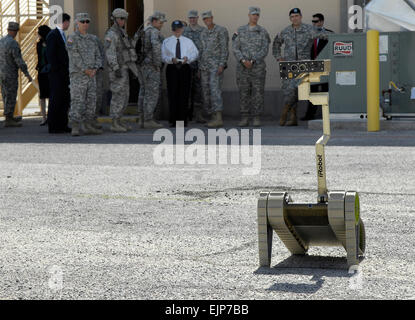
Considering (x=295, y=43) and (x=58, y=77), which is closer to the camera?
(x=58, y=77)

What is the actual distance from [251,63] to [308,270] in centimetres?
1112

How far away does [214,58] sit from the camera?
16578 mm

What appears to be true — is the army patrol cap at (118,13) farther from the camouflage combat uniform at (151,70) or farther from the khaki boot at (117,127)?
the khaki boot at (117,127)

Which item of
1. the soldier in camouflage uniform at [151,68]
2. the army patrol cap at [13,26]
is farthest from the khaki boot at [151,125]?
the army patrol cap at [13,26]

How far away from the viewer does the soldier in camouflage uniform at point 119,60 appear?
1504cm

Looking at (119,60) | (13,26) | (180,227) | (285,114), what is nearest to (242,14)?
(285,114)

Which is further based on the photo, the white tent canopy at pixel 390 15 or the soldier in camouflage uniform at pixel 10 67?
the soldier in camouflage uniform at pixel 10 67

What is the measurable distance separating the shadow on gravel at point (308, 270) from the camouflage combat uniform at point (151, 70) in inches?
430

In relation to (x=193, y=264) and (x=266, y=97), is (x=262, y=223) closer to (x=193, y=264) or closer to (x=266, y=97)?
(x=193, y=264)

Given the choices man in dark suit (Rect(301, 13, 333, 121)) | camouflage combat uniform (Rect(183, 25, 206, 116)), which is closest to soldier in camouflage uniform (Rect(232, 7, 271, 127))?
man in dark suit (Rect(301, 13, 333, 121))

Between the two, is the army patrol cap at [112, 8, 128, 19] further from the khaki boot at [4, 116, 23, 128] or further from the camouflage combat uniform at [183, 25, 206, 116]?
the khaki boot at [4, 116, 23, 128]

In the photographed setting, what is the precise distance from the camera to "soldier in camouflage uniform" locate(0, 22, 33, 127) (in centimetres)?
1731

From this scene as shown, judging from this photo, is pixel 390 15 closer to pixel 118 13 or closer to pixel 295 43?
pixel 295 43
